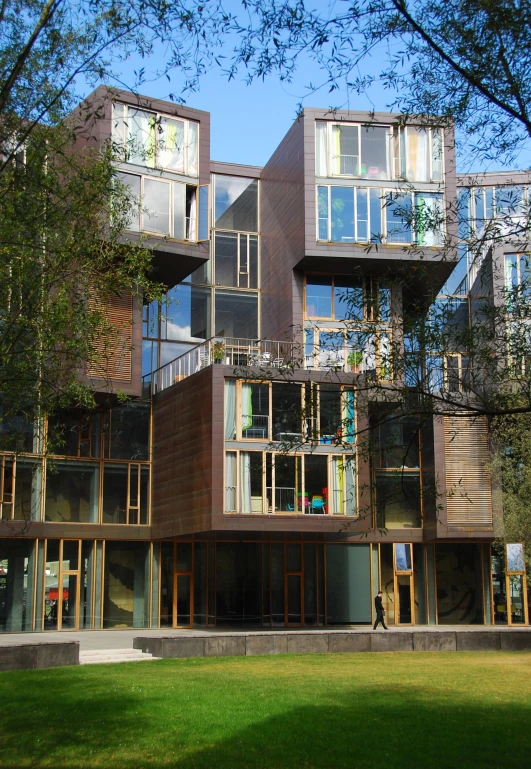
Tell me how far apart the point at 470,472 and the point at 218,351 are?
11.4m

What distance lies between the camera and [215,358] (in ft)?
117

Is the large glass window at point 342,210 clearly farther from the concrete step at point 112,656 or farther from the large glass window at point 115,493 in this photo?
the concrete step at point 112,656

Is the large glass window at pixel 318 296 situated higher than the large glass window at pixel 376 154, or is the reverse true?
the large glass window at pixel 376 154

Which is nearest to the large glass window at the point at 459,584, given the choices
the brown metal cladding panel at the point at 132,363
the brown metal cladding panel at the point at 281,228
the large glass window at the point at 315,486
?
the large glass window at the point at 315,486

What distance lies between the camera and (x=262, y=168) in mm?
45625

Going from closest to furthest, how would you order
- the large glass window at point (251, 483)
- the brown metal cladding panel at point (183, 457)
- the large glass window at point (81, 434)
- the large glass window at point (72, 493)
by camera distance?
the large glass window at point (251, 483) → the brown metal cladding panel at point (183, 457) → the large glass window at point (72, 493) → the large glass window at point (81, 434)

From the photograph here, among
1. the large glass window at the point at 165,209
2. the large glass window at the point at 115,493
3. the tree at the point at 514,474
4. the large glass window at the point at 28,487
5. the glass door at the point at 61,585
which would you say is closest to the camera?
the tree at the point at 514,474

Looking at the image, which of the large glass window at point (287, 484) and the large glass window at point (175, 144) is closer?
the large glass window at point (287, 484)

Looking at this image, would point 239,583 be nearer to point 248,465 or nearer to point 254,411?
point 248,465

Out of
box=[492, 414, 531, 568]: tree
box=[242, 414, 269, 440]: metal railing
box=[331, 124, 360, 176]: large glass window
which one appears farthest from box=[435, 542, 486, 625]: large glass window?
box=[331, 124, 360, 176]: large glass window

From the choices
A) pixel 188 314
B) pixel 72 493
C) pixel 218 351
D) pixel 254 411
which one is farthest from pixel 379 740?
pixel 188 314

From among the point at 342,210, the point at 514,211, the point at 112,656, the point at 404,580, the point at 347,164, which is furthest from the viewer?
the point at 404,580

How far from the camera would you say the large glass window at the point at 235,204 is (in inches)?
1772

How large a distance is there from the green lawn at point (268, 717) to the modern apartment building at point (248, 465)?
1433cm
